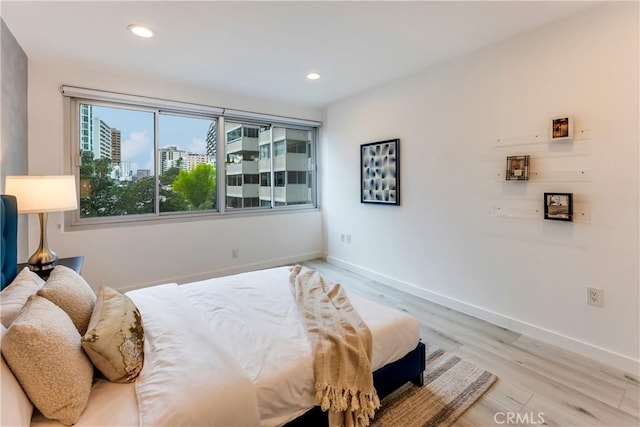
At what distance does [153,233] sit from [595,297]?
4.15 metres

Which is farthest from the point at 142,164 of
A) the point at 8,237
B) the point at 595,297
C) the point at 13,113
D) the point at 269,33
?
the point at 595,297

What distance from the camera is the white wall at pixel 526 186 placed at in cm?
211

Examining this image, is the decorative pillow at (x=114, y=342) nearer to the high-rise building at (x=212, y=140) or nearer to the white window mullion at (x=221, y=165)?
the white window mullion at (x=221, y=165)

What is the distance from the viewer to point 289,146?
16.0ft

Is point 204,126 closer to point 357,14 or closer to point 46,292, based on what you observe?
point 357,14

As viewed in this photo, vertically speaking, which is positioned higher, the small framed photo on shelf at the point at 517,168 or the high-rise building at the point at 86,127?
the high-rise building at the point at 86,127

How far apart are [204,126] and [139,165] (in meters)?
0.93

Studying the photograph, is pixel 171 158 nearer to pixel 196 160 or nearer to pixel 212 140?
pixel 196 160

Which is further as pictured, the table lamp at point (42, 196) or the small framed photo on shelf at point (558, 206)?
the small framed photo on shelf at point (558, 206)

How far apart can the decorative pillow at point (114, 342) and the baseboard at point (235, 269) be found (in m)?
2.44

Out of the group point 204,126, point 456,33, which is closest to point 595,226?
point 456,33

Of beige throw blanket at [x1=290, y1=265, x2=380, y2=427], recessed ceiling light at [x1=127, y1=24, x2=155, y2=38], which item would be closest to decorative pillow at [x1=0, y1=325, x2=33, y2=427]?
beige throw blanket at [x1=290, y1=265, x2=380, y2=427]

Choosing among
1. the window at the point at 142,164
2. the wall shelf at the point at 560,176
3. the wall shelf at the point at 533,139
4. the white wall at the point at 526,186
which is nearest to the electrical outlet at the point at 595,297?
the white wall at the point at 526,186

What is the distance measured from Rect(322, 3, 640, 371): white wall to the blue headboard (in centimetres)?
333
